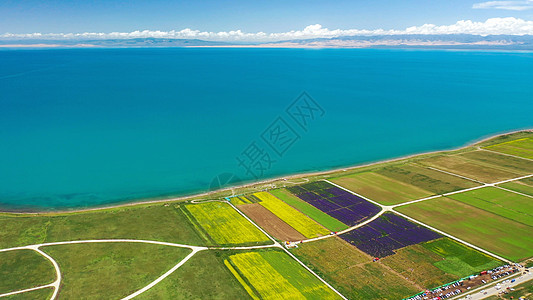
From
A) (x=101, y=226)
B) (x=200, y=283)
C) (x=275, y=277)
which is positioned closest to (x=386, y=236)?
(x=275, y=277)

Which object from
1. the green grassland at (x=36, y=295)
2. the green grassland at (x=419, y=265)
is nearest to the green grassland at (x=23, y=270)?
the green grassland at (x=36, y=295)

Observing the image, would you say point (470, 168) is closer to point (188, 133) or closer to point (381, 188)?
point (381, 188)

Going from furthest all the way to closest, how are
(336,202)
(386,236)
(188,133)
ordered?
(188,133) < (336,202) < (386,236)

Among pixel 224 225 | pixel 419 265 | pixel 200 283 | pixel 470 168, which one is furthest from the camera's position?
pixel 470 168

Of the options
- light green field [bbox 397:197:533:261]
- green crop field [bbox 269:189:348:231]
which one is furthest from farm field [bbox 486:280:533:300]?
green crop field [bbox 269:189:348:231]

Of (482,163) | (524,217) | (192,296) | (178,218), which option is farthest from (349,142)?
(192,296)

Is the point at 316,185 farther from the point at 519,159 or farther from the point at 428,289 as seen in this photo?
the point at 519,159
